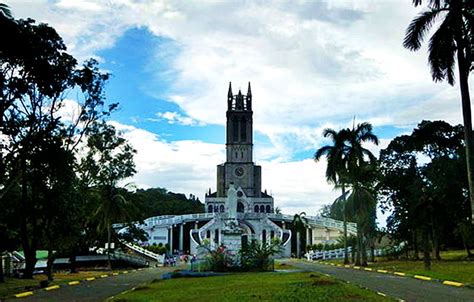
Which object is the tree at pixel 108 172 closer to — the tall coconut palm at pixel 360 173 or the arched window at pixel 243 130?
the tall coconut palm at pixel 360 173

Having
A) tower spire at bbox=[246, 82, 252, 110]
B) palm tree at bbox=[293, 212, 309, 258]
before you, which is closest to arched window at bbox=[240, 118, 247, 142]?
tower spire at bbox=[246, 82, 252, 110]

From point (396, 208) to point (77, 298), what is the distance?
108ft

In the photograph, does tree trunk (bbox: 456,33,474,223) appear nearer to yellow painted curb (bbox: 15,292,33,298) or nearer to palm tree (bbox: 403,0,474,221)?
palm tree (bbox: 403,0,474,221)

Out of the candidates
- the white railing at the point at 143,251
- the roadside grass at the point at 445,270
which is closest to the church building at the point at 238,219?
the white railing at the point at 143,251

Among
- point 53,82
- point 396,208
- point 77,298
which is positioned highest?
point 53,82

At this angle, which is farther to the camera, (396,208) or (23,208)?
(396,208)

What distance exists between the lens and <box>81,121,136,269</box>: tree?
38125 mm

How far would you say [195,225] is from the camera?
289 feet

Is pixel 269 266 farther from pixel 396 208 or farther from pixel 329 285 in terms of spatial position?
pixel 396 208

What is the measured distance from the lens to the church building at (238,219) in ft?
166

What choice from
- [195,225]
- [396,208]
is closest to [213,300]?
[396,208]

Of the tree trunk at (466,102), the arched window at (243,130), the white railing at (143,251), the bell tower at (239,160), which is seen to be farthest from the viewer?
the arched window at (243,130)

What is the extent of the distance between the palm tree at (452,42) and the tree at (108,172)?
782 inches

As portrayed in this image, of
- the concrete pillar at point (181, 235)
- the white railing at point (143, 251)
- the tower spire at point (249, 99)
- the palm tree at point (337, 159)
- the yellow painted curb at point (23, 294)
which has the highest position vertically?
the tower spire at point (249, 99)
